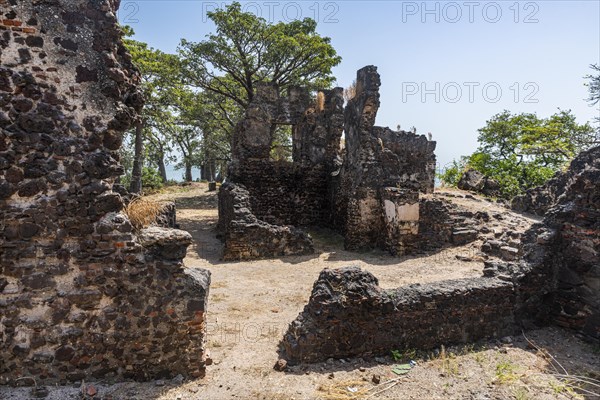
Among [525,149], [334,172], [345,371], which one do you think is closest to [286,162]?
[334,172]

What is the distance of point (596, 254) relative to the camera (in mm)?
5328

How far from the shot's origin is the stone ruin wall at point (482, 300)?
443cm

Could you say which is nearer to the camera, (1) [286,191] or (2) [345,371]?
(2) [345,371]

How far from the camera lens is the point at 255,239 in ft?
32.3

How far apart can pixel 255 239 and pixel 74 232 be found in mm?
6383

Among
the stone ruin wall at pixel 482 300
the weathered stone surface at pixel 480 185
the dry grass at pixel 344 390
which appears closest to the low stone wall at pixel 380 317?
the stone ruin wall at pixel 482 300

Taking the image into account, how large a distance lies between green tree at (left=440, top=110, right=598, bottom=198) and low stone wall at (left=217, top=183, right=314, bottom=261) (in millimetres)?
10847

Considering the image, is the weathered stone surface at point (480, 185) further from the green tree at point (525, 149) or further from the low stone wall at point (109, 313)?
the low stone wall at point (109, 313)

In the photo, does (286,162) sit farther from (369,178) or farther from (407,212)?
(407,212)

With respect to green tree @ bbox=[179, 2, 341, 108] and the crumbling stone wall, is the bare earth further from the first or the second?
green tree @ bbox=[179, 2, 341, 108]

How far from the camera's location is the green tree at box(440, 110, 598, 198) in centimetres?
1725

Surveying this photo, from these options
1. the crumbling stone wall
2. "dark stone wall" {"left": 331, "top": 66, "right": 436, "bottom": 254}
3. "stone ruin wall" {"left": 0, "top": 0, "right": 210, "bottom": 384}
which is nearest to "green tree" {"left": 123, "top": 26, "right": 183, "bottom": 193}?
the crumbling stone wall

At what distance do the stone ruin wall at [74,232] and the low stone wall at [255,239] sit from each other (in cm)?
577

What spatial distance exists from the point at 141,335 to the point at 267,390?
144 centimetres
